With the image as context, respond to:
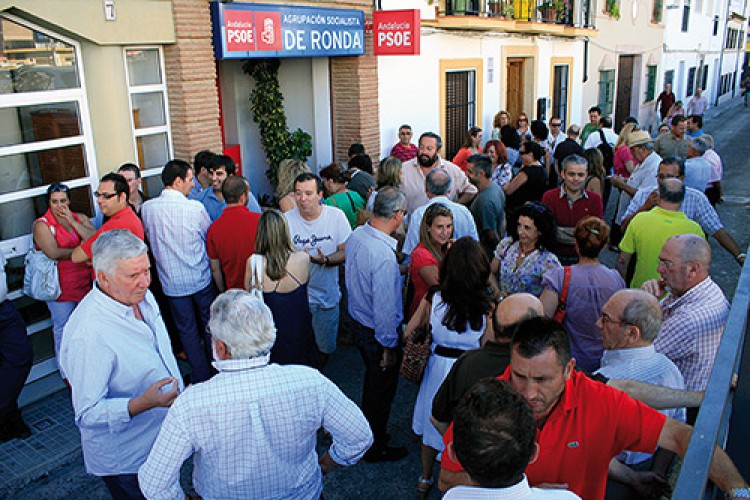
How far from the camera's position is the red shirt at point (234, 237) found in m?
4.61

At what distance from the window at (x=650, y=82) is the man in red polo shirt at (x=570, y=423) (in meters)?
23.1

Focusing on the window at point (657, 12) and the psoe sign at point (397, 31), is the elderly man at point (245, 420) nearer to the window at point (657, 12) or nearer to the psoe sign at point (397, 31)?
the psoe sign at point (397, 31)

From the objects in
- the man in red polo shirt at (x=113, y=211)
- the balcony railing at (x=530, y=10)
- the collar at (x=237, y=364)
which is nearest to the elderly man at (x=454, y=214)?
the man in red polo shirt at (x=113, y=211)

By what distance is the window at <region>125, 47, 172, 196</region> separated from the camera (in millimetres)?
5957

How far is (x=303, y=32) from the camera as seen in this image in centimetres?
757

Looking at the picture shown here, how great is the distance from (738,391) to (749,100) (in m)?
42.1

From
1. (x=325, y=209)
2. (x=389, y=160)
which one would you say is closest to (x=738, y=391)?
(x=325, y=209)

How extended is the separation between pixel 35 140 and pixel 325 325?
2.95 m

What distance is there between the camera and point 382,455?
4195 mm

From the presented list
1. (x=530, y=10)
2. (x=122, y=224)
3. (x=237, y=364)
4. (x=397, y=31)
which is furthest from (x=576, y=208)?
(x=530, y=10)

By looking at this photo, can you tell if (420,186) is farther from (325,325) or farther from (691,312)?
(691,312)

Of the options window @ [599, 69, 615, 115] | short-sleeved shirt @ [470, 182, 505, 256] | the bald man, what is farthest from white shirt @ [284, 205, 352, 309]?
window @ [599, 69, 615, 115]

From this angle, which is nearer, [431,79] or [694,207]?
[694,207]

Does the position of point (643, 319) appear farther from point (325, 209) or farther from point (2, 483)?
point (2, 483)
